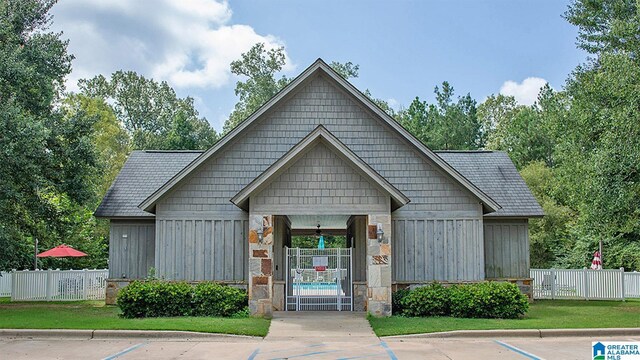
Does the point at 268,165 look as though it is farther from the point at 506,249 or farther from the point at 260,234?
the point at 506,249

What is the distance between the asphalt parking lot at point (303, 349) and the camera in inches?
477

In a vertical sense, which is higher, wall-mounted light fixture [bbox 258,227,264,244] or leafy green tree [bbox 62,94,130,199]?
leafy green tree [bbox 62,94,130,199]

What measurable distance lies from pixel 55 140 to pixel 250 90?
1281 inches

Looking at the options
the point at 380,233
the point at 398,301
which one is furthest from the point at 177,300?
the point at 398,301

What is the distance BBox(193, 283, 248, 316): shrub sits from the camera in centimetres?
1759

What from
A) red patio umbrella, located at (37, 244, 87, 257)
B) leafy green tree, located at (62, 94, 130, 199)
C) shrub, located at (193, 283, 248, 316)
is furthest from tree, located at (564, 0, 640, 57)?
leafy green tree, located at (62, 94, 130, 199)

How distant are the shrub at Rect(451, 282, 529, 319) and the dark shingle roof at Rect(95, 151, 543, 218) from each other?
530 cm

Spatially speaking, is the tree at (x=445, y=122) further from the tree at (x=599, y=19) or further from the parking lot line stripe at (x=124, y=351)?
the parking lot line stripe at (x=124, y=351)

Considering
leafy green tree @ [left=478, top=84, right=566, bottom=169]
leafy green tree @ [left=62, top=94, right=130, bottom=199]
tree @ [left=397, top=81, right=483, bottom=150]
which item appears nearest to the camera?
leafy green tree @ [left=478, top=84, right=566, bottom=169]

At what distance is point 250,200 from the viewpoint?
1748cm

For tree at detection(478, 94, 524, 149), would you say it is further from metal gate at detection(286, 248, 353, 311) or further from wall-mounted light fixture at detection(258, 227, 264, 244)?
wall-mounted light fixture at detection(258, 227, 264, 244)

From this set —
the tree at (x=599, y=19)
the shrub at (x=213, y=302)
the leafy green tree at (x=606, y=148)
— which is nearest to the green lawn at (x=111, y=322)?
the shrub at (x=213, y=302)

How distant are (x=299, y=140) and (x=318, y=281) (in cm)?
450

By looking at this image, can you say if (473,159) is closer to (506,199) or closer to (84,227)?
(506,199)
